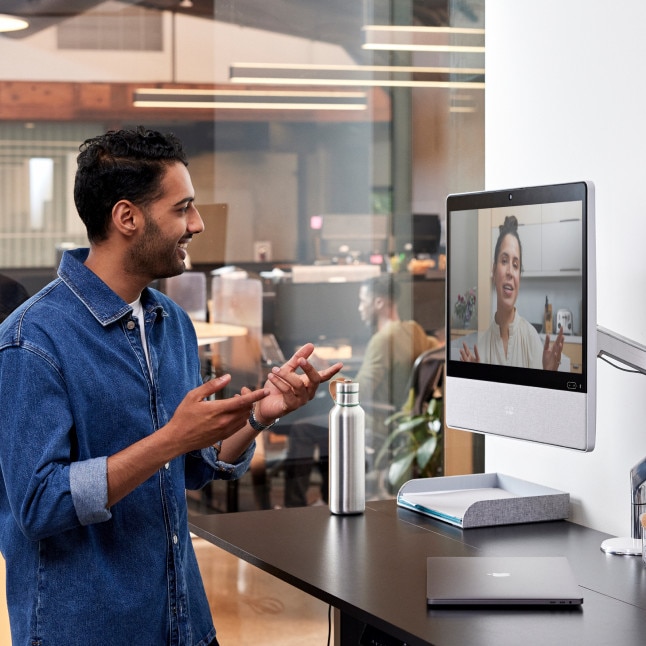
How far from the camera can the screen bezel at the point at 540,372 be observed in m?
1.84

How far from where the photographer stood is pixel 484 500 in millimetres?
2117

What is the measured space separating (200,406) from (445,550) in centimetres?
65

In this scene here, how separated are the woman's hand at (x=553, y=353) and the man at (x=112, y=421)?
0.42 meters

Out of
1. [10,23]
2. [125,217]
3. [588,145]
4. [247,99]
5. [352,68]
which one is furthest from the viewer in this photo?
[352,68]

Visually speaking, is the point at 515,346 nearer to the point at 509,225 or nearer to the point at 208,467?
the point at 509,225

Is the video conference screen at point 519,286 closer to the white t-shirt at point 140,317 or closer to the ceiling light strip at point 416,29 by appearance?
the white t-shirt at point 140,317

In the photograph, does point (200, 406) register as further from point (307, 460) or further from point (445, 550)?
point (307, 460)

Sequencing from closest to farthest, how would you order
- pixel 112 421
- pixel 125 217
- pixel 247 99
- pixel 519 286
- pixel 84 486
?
pixel 84 486 → pixel 112 421 → pixel 125 217 → pixel 519 286 → pixel 247 99

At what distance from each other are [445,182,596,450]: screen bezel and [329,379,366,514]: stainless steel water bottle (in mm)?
219

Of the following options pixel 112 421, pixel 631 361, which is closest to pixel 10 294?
pixel 112 421

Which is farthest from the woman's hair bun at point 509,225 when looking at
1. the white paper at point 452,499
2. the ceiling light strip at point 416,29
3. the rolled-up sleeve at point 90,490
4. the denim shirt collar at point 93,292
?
the ceiling light strip at point 416,29

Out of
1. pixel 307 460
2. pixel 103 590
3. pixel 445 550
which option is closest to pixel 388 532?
pixel 445 550

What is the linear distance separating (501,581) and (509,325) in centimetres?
55

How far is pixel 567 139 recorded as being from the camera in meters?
2.30
